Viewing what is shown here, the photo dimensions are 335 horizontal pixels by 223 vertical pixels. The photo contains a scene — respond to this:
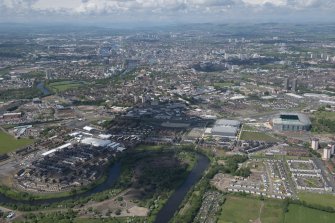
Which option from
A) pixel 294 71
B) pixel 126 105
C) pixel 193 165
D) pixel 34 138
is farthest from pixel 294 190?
pixel 294 71

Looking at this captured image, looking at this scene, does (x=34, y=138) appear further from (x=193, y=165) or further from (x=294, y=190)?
(x=294, y=190)

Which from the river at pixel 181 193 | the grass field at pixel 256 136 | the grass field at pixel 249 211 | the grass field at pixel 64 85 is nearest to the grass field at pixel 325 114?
the grass field at pixel 256 136

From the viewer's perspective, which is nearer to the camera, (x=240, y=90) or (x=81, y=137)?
(x=81, y=137)

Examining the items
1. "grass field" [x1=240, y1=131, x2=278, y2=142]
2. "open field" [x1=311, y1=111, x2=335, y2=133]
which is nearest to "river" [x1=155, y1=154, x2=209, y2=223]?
"grass field" [x1=240, y1=131, x2=278, y2=142]

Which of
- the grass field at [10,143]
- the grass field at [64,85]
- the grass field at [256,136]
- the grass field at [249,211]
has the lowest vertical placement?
the grass field at [10,143]

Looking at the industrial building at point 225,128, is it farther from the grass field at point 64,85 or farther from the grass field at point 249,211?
the grass field at point 64,85

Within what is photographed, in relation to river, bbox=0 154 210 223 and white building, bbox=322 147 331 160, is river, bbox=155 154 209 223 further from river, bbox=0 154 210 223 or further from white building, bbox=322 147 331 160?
white building, bbox=322 147 331 160
